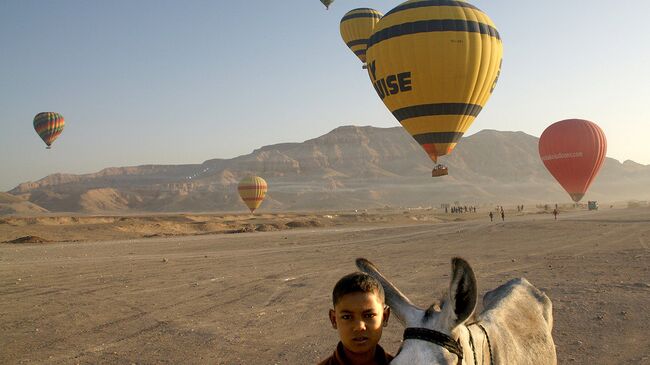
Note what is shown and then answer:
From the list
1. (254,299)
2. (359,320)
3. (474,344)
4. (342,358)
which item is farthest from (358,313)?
(254,299)

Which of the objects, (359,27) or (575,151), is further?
(359,27)

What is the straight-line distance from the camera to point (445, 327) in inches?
86.0

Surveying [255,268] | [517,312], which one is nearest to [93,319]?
[255,268]

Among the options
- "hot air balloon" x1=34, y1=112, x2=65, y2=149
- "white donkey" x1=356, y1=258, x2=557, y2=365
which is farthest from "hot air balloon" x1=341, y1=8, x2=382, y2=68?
"hot air balloon" x1=34, y1=112, x2=65, y2=149

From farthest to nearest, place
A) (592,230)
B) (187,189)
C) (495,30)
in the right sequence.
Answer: (187,189)
(592,230)
(495,30)

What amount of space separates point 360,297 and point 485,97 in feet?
78.6

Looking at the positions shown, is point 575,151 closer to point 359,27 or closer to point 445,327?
point 359,27

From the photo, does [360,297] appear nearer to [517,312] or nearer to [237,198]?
[517,312]

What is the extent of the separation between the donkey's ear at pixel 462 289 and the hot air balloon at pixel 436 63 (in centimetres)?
2125

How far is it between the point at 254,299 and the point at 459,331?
444 inches

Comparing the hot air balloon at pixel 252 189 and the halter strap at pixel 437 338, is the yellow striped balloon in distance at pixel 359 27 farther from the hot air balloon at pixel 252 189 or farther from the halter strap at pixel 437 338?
the halter strap at pixel 437 338

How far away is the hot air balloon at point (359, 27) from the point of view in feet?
134

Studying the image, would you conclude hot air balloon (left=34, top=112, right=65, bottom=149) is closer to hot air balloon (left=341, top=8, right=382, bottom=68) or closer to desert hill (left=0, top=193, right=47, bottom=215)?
hot air balloon (left=341, top=8, right=382, bottom=68)

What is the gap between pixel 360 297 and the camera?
2.33 meters
